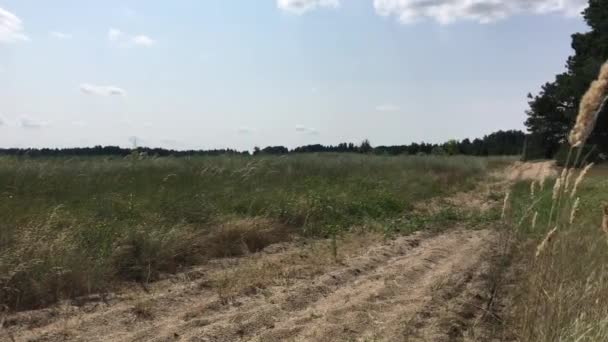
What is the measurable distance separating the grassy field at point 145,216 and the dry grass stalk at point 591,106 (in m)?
4.38

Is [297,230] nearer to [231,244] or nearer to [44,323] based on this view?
[231,244]

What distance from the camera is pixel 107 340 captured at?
13.4ft

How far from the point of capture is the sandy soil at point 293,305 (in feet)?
13.6

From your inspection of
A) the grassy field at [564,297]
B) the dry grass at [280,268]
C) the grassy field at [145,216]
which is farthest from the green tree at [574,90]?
the grassy field at [564,297]

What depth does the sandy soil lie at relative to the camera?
13.6 ft

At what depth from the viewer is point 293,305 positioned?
4.88 metres

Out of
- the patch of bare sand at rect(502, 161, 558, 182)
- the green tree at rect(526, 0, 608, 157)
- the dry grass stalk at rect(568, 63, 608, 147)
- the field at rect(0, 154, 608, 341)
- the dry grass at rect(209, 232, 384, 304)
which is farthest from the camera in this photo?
the green tree at rect(526, 0, 608, 157)

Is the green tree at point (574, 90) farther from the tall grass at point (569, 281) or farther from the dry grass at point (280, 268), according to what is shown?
the tall grass at point (569, 281)

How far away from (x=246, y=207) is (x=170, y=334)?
15.9ft

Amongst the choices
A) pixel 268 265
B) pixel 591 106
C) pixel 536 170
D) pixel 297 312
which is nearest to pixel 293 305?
pixel 297 312

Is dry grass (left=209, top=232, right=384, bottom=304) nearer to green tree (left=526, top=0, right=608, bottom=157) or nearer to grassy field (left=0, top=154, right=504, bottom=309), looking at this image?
grassy field (left=0, top=154, right=504, bottom=309)

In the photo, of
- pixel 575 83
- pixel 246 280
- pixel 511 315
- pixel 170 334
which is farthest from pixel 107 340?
pixel 575 83

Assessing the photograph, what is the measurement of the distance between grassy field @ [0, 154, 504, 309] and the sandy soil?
36cm

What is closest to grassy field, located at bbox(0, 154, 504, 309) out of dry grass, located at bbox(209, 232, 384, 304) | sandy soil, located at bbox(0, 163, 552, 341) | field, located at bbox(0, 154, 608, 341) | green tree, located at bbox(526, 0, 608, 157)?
field, located at bbox(0, 154, 608, 341)
